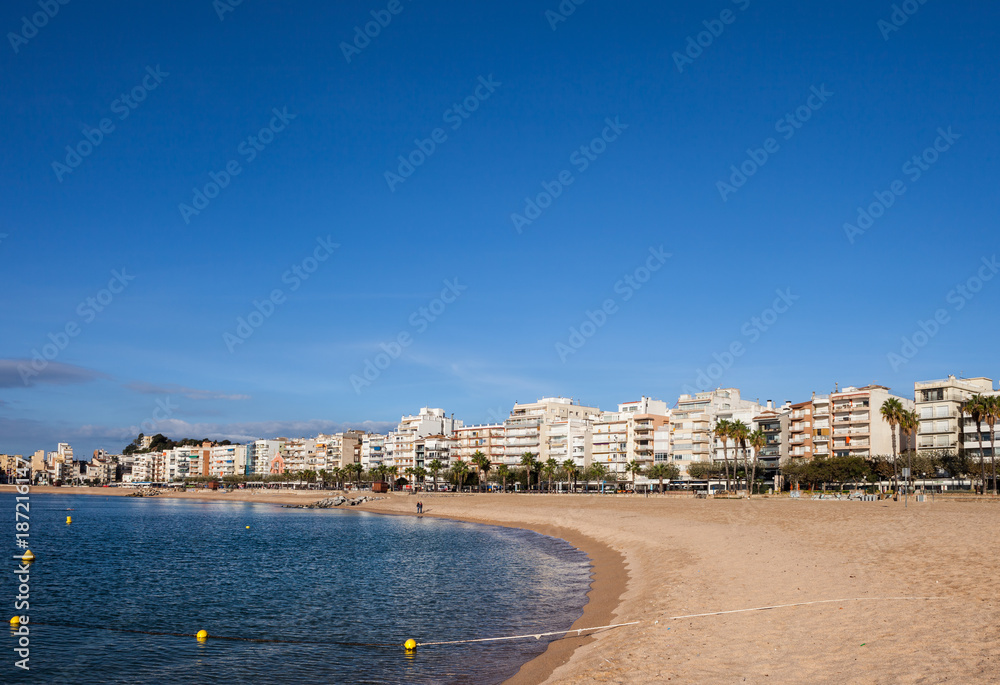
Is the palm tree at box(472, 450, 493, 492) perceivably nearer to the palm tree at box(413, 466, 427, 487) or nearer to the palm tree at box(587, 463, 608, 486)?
the palm tree at box(413, 466, 427, 487)

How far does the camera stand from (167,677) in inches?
692

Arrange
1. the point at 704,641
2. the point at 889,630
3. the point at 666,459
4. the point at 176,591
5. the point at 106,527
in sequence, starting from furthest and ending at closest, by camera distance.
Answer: the point at 666,459
the point at 106,527
the point at 176,591
the point at 704,641
the point at 889,630

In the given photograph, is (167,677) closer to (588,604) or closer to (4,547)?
(588,604)

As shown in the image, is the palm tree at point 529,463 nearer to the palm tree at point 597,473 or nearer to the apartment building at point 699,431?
the palm tree at point 597,473

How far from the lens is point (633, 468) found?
148875 mm

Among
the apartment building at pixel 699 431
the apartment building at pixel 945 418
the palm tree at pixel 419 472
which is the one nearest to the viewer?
the apartment building at pixel 945 418

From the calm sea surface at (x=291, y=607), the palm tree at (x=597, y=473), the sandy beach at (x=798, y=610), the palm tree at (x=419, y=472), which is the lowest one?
the palm tree at (x=419, y=472)

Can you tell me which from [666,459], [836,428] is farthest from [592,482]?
[836,428]

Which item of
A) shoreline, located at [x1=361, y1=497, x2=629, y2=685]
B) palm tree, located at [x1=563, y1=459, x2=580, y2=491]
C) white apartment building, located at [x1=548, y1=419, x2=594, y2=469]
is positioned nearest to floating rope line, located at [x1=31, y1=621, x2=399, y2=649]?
shoreline, located at [x1=361, y1=497, x2=629, y2=685]

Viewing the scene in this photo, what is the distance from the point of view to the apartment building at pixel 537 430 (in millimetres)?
178200

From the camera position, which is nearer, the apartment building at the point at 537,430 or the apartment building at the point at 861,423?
the apartment building at the point at 861,423

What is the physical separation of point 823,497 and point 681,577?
67.8 metres

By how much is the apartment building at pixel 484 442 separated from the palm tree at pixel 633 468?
4134cm

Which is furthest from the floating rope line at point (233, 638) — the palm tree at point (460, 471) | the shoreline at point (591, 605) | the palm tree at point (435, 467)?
the palm tree at point (435, 467)
